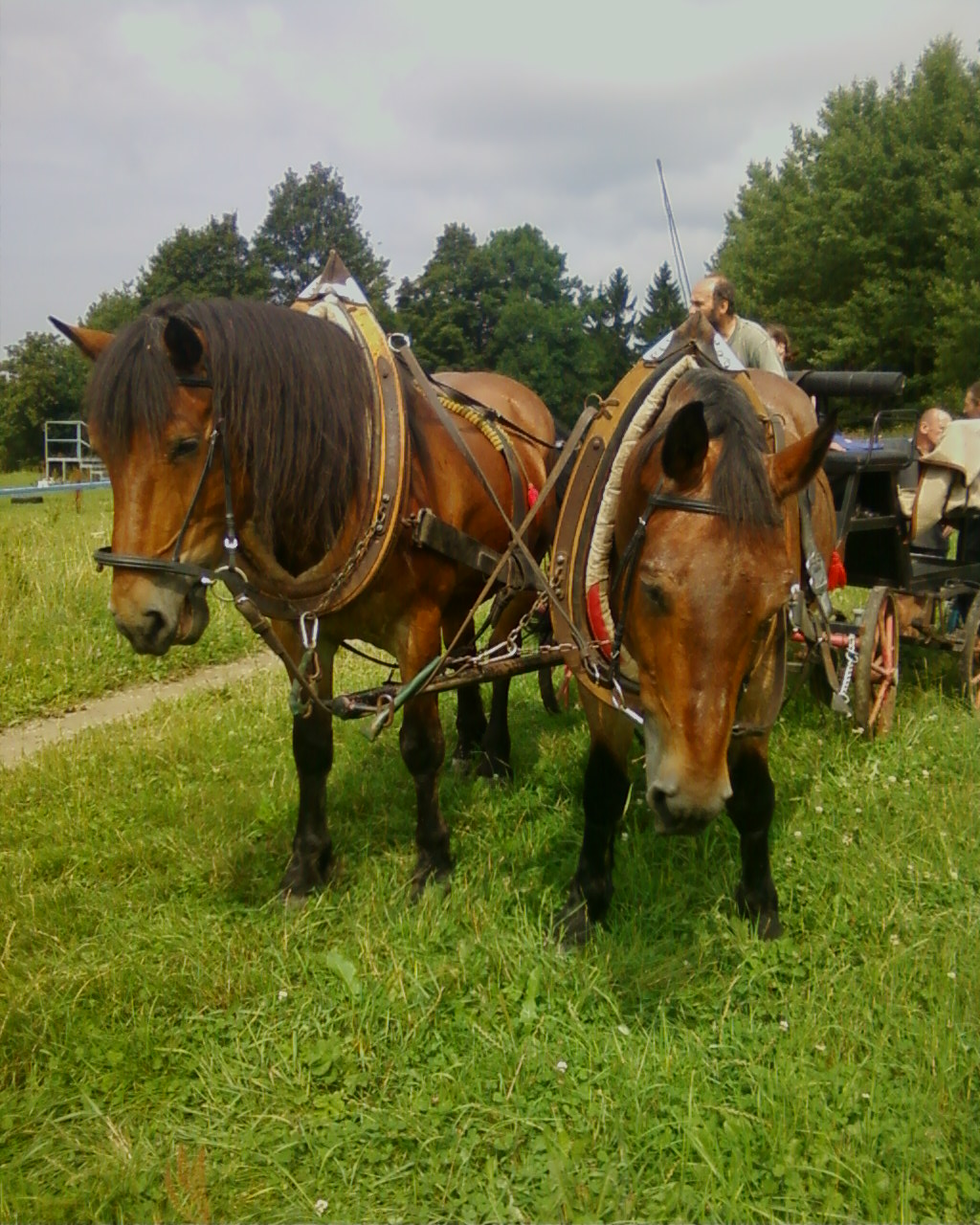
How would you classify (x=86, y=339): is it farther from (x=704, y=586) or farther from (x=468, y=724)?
(x=468, y=724)

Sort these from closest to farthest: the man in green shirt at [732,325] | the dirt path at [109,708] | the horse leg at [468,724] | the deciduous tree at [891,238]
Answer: the man in green shirt at [732,325]
the horse leg at [468,724]
the dirt path at [109,708]
the deciduous tree at [891,238]

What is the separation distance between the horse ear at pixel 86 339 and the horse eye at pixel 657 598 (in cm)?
183

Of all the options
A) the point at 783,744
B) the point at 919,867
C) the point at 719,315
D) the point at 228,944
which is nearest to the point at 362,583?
the point at 228,944

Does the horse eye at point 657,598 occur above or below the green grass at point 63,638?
above

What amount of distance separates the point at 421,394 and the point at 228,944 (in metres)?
2.08

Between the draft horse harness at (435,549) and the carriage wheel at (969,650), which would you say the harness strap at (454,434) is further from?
the carriage wheel at (969,650)

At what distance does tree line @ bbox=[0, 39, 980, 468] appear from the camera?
82.3 ft

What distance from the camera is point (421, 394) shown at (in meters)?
3.42

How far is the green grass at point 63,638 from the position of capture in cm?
646

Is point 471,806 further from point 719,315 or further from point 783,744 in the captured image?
point 719,315

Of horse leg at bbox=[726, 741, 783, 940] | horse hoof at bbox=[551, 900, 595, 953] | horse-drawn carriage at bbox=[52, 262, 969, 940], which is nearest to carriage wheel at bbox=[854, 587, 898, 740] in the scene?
horse-drawn carriage at bbox=[52, 262, 969, 940]

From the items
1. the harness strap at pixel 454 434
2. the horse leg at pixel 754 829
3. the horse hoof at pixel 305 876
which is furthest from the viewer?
the horse hoof at pixel 305 876

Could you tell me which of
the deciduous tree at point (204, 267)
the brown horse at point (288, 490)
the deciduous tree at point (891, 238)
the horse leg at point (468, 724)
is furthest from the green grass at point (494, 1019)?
the deciduous tree at point (204, 267)

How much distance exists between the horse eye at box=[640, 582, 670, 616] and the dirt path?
4037 millimetres
